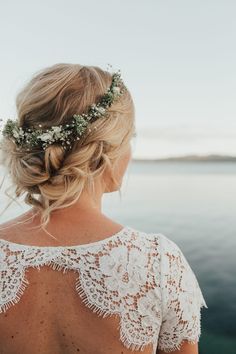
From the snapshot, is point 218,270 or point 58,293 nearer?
point 58,293

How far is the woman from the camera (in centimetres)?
162

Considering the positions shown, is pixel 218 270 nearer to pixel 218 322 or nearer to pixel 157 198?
pixel 218 322

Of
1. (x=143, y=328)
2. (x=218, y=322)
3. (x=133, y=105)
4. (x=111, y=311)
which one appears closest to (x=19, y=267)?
(x=111, y=311)

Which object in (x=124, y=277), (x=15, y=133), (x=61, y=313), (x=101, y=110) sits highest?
(x=101, y=110)

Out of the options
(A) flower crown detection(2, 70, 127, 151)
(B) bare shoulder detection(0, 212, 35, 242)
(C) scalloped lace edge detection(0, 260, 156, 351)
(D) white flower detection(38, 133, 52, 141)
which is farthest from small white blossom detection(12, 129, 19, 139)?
(C) scalloped lace edge detection(0, 260, 156, 351)

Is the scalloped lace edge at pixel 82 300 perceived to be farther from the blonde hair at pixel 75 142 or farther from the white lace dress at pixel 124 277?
the blonde hair at pixel 75 142

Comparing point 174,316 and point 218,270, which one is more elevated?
point 174,316

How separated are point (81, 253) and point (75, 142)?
1.40 ft

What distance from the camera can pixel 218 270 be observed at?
9359 mm

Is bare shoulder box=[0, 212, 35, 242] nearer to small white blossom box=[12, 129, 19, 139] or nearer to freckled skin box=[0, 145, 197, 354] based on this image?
freckled skin box=[0, 145, 197, 354]

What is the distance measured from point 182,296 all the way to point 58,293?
459 mm

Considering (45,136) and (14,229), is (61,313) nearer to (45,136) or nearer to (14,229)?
(14,229)

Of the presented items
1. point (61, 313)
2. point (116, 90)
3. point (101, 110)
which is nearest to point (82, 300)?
point (61, 313)

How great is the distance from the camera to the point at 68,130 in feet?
5.55
